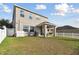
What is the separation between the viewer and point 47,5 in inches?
322

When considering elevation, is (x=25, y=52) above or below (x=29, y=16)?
below

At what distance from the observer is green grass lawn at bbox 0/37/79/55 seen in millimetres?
7195

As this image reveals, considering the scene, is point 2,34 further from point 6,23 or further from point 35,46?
point 35,46

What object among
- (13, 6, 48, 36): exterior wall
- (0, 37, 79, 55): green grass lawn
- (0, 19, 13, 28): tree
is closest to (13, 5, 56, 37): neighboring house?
(13, 6, 48, 36): exterior wall

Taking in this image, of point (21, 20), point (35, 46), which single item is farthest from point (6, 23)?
point (35, 46)

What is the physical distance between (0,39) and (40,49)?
71.1 inches

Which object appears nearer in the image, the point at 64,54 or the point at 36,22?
the point at 64,54

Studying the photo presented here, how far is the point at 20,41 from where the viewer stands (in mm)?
8344

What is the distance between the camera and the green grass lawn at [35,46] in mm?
7195

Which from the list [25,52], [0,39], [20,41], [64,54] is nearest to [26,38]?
[20,41]
